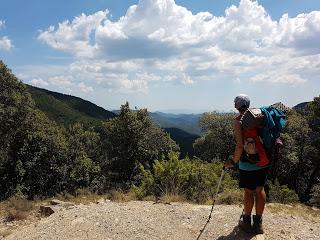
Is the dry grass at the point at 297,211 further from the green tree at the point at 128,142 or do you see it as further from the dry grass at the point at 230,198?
the green tree at the point at 128,142

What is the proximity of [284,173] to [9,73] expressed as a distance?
22.3m

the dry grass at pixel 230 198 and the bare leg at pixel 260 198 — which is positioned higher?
the bare leg at pixel 260 198

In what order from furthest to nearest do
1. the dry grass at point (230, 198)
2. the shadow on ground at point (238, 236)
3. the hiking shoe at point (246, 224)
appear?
the dry grass at point (230, 198) → the hiking shoe at point (246, 224) → the shadow on ground at point (238, 236)

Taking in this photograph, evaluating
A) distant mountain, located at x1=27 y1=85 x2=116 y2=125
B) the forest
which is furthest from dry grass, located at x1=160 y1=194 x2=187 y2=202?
distant mountain, located at x1=27 y1=85 x2=116 y2=125

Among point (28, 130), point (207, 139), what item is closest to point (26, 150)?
point (28, 130)

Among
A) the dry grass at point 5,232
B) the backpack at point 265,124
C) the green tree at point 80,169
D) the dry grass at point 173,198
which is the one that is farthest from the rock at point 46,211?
the green tree at point 80,169

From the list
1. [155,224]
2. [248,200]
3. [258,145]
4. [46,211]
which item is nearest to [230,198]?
[155,224]

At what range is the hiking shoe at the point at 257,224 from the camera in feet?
23.3

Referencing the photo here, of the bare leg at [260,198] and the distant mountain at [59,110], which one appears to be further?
the distant mountain at [59,110]

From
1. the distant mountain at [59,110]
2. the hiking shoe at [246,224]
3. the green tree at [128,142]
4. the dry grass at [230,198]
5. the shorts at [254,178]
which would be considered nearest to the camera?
the shorts at [254,178]

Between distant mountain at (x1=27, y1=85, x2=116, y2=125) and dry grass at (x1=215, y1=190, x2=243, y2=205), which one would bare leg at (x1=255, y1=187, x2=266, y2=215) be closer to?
dry grass at (x1=215, y1=190, x2=243, y2=205)

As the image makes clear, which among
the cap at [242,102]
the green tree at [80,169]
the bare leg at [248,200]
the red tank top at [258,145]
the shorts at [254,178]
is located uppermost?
the cap at [242,102]

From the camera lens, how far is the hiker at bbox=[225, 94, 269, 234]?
6711mm

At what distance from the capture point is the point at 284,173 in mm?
33562
